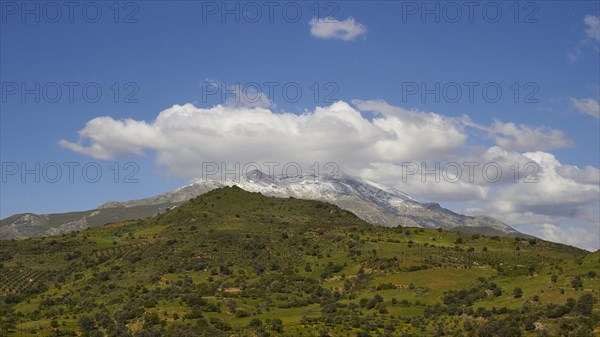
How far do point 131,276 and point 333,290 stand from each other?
53974 mm

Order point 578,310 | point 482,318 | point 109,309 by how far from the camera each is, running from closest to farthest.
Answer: point 578,310 → point 482,318 → point 109,309

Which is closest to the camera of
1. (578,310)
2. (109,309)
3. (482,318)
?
(578,310)

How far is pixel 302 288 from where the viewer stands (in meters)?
149

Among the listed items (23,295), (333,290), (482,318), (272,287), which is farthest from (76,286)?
(482,318)

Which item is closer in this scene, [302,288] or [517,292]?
[517,292]

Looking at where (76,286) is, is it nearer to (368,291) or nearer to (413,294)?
(368,291)

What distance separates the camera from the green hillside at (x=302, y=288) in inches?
4090

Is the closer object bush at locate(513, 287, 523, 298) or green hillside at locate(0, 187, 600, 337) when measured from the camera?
green hillside at locate(0, 187, 600, 337)

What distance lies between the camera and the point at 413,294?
5128 inches

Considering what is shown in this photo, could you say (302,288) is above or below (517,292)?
below

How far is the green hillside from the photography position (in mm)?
103875

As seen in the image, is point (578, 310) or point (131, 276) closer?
point (578, 310)

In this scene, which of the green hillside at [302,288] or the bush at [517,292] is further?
the bush at [517,292]

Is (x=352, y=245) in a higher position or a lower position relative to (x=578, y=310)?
higher
